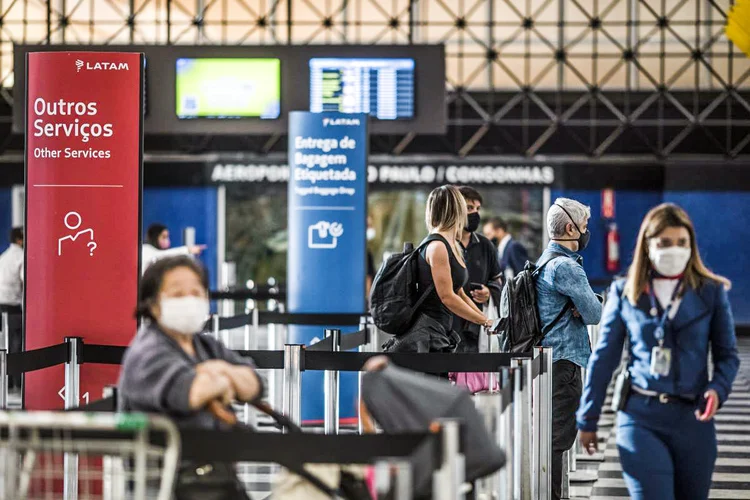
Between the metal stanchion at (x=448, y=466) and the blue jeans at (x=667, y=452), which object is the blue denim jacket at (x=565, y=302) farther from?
the metal stanchion at (x=448, y=466)

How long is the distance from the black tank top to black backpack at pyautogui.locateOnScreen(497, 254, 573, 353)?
0.27 m

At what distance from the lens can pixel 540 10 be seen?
82.0ft

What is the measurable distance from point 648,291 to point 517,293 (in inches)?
85.8

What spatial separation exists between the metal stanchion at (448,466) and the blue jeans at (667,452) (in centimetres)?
111

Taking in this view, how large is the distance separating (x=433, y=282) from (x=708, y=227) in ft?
62.8

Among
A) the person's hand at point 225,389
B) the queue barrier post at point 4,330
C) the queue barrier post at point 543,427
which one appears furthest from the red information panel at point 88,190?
the queue barrier post at point 4,330

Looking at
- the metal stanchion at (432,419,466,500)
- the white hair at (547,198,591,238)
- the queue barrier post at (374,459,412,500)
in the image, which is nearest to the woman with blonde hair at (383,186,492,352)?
the white hair at (547,198,591,238)

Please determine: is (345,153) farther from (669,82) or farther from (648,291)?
(669,82)

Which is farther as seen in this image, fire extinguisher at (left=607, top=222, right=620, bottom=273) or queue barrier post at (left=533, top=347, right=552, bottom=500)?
fire extinguisher at (left=607, top=222, right=620, bottom=273)

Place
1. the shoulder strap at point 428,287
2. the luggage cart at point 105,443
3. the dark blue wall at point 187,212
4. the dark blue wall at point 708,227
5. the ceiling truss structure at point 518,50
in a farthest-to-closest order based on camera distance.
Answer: the dark blue wall at point 187,212
the dark blue wall at point 708,227
the ceiling truss structure at point 518,50
the shoulder strap at point 428,287
the luggage cart at point 105,443

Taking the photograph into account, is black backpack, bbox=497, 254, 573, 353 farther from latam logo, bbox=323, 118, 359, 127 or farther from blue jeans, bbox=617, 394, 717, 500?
latam logo, bbox=323, 118, 359, 127

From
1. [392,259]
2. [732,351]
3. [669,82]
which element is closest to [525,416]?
[392,259]

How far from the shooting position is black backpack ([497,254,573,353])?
22.6ft

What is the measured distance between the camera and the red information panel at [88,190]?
24.2ft
